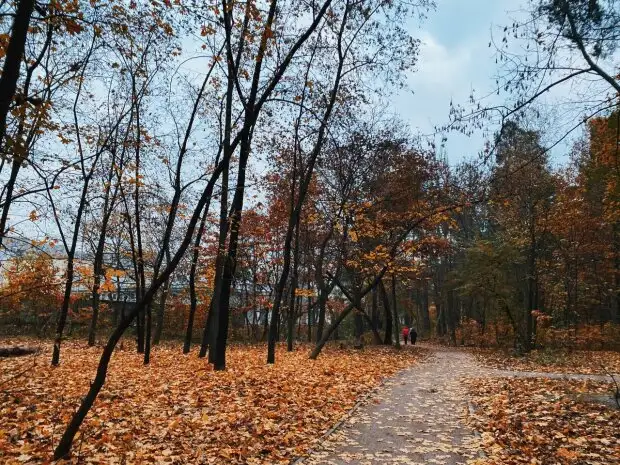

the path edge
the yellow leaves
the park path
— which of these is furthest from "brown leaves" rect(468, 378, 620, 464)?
the yellow leaves

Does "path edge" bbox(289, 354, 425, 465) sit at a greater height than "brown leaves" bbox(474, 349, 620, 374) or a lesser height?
lesser

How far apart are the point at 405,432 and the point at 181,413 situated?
145 inches

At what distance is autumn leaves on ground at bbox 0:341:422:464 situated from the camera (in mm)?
5496

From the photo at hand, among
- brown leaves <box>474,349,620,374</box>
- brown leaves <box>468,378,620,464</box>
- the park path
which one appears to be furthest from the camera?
brown leaves <box>474,349,620,374</box>

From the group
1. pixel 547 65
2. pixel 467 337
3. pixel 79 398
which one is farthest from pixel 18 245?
pixel 467 337

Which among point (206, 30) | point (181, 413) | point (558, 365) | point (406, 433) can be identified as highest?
point (206, 30)

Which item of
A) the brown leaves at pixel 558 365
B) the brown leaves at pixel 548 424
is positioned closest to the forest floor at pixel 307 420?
the brown leaves at pixel 548 424

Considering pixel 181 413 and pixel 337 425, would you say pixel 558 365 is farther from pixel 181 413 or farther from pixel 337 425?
pixel 181 413

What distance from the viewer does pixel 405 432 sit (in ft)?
22.3

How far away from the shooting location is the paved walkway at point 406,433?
5.62 meters

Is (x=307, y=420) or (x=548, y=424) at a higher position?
(x=548, y=424)

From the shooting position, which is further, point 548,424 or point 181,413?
point 181,413

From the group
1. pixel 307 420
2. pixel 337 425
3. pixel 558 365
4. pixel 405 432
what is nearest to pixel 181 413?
pixel 307 420

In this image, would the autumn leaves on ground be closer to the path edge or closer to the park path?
the path edge
